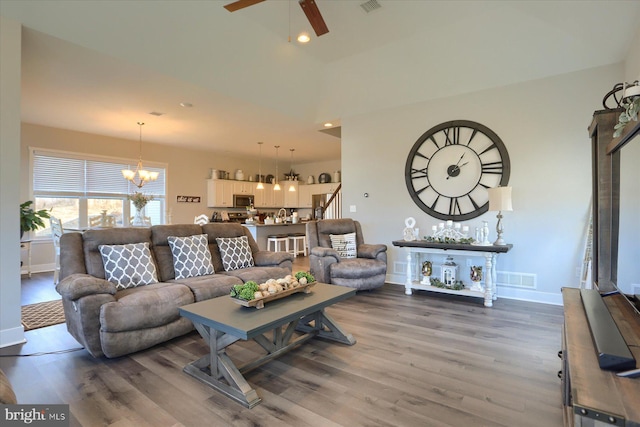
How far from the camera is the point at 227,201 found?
29.3ft

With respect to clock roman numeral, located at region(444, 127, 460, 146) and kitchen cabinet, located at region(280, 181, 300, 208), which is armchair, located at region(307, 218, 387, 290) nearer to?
clock roman numeral, located at region(444, 127, 460, 146)

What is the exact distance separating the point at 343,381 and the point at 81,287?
2.11m

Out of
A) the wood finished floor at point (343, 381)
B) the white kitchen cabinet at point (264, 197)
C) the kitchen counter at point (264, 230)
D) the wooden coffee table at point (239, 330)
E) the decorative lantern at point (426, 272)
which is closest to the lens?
the wood finished floor at point (343, 381)

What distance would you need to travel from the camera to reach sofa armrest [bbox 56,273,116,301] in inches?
98.5

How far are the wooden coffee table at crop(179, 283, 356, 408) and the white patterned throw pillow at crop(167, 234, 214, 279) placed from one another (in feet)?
3.48

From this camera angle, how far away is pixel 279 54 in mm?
4660

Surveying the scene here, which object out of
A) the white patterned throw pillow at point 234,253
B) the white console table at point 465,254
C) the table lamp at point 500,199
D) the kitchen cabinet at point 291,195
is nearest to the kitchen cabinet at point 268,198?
the kitchen cabinet at point 291,195

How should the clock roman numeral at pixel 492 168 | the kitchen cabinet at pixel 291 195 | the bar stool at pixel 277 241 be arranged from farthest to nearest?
the kitchen cabinet at pixel 291 195 < the bar stool at pixel 277 241 < the clock roman numeral at pixel 492 168

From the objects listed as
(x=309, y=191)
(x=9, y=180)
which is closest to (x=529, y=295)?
(x=9, y=180)

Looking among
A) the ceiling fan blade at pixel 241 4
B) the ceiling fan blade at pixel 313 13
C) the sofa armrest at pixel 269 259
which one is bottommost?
the sofa armrest at pixel 269 259

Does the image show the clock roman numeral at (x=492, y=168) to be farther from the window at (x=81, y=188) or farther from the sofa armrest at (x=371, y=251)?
the window at (x=81, y=188)

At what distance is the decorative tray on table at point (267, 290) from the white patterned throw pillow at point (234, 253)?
53.5 inches

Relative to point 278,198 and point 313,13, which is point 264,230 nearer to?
point 278,198

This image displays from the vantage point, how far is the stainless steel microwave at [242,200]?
917cm
